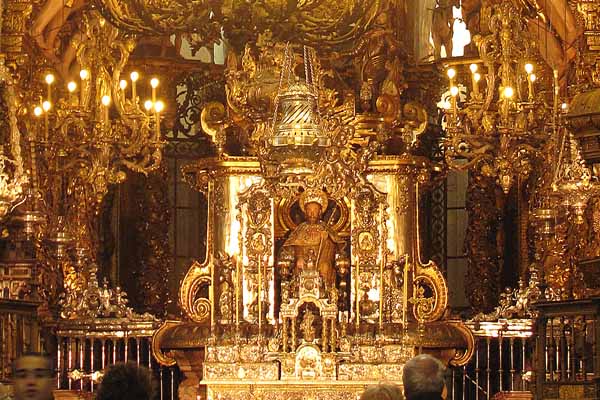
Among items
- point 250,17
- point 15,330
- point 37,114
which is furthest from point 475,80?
point 15,330

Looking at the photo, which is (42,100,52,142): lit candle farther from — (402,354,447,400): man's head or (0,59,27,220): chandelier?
(402,354,447,400): man's head

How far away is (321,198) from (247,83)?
1.74 metres

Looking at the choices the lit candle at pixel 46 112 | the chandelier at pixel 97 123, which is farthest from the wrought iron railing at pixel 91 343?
the lit candle at pixel 46 112

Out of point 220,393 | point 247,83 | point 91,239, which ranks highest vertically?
point 247,83

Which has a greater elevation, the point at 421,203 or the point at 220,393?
the point at 421,203

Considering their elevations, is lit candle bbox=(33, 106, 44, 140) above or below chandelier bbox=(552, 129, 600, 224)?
above

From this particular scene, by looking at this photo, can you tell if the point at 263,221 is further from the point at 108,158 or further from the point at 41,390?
the point at 41,390

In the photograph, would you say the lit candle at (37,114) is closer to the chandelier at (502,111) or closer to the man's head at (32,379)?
the chandelier at (502,111)

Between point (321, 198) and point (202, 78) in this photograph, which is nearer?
point (321, 198)

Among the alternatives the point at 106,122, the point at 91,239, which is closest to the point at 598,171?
the point at 106,122

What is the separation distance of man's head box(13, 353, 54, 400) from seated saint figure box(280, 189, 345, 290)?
550 inches

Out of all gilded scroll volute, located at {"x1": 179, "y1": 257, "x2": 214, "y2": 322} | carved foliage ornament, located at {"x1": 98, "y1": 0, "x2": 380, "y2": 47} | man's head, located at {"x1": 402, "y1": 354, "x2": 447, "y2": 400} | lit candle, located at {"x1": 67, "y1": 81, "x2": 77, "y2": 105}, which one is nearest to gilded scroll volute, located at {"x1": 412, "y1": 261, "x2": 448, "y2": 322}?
gilded scroll volute, located at {"x1": 179, "y1": 257, "x2": 214, "y2": 322}

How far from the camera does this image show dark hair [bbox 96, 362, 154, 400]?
8.83 metres

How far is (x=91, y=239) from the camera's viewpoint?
24453mm
